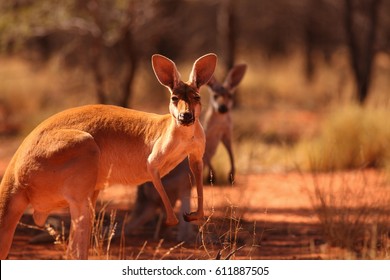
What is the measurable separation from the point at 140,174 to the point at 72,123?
1.68ft

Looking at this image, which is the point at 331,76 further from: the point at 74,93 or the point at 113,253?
the point at 113,253

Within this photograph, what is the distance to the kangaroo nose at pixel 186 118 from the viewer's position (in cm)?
462

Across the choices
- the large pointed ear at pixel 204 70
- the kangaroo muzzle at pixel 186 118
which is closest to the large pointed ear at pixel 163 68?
the large pointed ear at pixel 204 70

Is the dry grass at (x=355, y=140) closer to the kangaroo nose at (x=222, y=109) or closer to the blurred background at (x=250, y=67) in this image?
the blurred background at (x=250, y=67)

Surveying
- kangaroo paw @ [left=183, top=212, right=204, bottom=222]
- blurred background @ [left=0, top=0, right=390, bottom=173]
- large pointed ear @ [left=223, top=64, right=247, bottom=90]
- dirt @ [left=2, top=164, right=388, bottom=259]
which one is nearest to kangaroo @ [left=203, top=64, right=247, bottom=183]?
large pointed ear @ [left=223, top=64, right=247, bottom=90]

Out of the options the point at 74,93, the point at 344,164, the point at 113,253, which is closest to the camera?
the point at 113,253

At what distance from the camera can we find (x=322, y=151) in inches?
409

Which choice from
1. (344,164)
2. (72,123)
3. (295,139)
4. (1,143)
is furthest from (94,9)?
(72,123)

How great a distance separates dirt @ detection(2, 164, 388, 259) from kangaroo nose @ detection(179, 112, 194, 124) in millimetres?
888

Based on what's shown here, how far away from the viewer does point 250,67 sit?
23.1m

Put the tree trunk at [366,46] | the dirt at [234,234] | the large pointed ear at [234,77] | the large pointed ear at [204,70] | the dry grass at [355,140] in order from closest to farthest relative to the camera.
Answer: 1. the large pointed ear at [204,70]
2. the dirt at [234,234]
3. the large pointed ear at [234,77]
4. the dry grass at [355,140]
5. the tree trunk at [366,46]

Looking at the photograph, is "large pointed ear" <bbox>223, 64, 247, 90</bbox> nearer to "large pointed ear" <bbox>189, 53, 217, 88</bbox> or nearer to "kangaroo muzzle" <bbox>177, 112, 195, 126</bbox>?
"large pointed ear" <bbox>189, 53, 217, 88</bbox>

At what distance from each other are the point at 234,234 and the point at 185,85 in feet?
6.58

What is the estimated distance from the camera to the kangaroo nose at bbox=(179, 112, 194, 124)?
4.62 m
